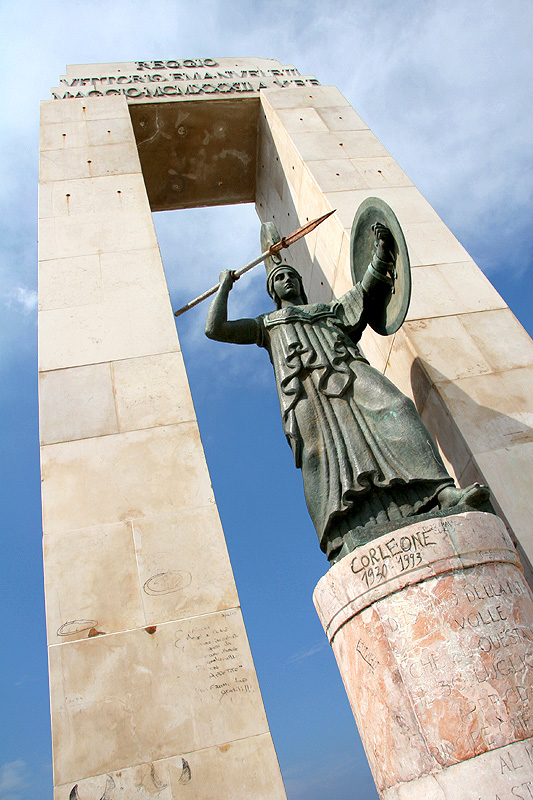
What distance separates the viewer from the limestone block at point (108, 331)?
633 centimetres

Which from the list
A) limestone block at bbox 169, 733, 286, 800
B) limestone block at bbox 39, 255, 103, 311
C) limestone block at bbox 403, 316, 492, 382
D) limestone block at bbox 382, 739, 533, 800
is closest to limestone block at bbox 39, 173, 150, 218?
limestone block at bbox 39, 255, 103, 311

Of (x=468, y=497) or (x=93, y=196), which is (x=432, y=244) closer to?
(x=93, y=196)

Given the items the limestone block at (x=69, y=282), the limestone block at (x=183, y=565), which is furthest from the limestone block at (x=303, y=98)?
the limestone block at (x=183, y=565)

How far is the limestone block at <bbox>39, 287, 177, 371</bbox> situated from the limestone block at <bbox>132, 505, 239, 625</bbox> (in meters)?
2.08

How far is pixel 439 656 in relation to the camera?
3.23m

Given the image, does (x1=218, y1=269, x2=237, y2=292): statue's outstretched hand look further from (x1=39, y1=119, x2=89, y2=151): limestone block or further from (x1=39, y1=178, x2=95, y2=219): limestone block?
(x1=39, y1=119, x2=89, y2=151): limestone block

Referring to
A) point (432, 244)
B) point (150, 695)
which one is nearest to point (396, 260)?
point (432, 244)

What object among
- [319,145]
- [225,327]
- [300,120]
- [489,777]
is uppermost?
[300,120]

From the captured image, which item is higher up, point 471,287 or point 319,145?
point 319,145

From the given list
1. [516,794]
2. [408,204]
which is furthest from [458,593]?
[408,204]

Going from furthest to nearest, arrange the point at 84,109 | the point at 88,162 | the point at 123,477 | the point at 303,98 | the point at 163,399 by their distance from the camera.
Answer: the point at 303,98 → the point at 84,109 → the point at 88,162 → the point at 163,399 → the point at 123,477

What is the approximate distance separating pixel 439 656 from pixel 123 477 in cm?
318

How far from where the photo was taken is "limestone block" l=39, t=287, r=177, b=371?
20.8 ft

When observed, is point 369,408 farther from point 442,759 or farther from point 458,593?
point 442,759
